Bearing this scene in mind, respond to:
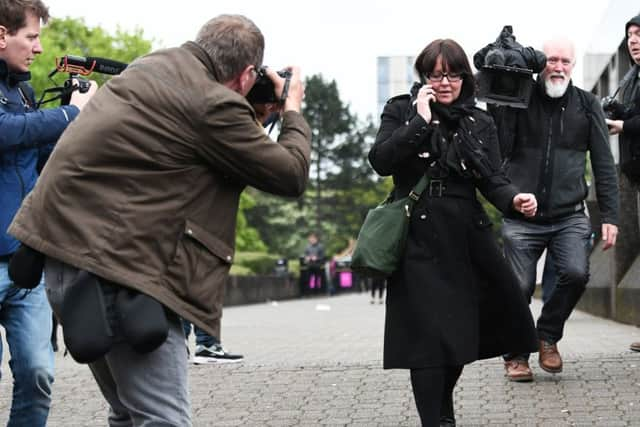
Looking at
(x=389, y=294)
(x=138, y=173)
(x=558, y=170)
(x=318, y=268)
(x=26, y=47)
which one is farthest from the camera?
(x=318, y=268)

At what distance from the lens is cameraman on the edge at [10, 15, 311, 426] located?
3.61 m

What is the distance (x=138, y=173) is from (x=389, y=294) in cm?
235

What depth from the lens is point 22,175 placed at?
16.3 feet

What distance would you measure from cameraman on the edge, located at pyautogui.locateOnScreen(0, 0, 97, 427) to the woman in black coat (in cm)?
163

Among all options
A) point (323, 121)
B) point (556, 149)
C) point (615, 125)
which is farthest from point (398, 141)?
point (323, 121)

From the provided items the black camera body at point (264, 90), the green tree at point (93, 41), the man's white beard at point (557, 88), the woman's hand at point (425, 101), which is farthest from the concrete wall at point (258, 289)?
the black camera body at point (264, 90)

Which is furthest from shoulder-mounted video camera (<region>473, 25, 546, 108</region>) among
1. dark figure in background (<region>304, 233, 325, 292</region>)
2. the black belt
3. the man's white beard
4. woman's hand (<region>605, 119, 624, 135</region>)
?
dark figure in background (<region>304, 233, 325, 292</region>)

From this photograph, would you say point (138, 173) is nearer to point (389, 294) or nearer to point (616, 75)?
point (389, 294)

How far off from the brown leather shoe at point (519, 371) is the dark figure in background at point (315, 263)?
35.7m

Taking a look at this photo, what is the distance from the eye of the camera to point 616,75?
16.0 m

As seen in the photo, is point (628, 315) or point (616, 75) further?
point (616, 75)

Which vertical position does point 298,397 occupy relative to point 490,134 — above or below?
below

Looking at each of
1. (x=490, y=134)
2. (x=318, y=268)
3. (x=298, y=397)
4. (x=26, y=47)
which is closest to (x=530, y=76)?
(x=490, y=134)

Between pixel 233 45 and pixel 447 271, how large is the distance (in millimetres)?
2250
